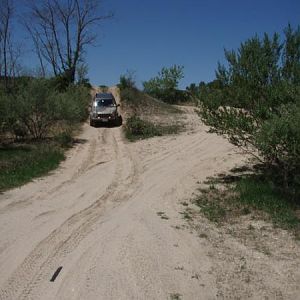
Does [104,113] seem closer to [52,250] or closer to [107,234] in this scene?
[107,234]

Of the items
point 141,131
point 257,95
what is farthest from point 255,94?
point 141,131

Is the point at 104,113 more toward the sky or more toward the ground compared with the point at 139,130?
more toward the sky

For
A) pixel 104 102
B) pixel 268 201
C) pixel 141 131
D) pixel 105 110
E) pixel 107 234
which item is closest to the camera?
pixel 107 234

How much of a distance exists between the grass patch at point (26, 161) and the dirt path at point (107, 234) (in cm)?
54

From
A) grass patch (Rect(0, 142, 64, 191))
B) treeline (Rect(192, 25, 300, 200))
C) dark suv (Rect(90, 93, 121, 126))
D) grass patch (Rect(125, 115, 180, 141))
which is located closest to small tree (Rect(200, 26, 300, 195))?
treeline (Rect(192, 25, 300, 200))

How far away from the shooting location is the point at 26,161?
17234mm

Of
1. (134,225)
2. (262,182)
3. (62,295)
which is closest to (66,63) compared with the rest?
(262,182)

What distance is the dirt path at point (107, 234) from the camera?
22.5 feet

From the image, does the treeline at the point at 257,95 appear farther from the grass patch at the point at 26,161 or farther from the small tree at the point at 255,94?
the grass patch at the point at 26,161

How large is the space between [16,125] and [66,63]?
2727 centimetres

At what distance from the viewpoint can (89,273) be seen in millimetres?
7285

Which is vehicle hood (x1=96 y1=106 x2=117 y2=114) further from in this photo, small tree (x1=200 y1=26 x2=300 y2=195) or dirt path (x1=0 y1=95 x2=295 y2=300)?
small tree (x1=200 y1=26 x2=300 y2=195)

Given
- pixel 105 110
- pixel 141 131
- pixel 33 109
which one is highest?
pixel 33 109

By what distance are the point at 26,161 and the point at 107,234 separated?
Result: 8838mm
